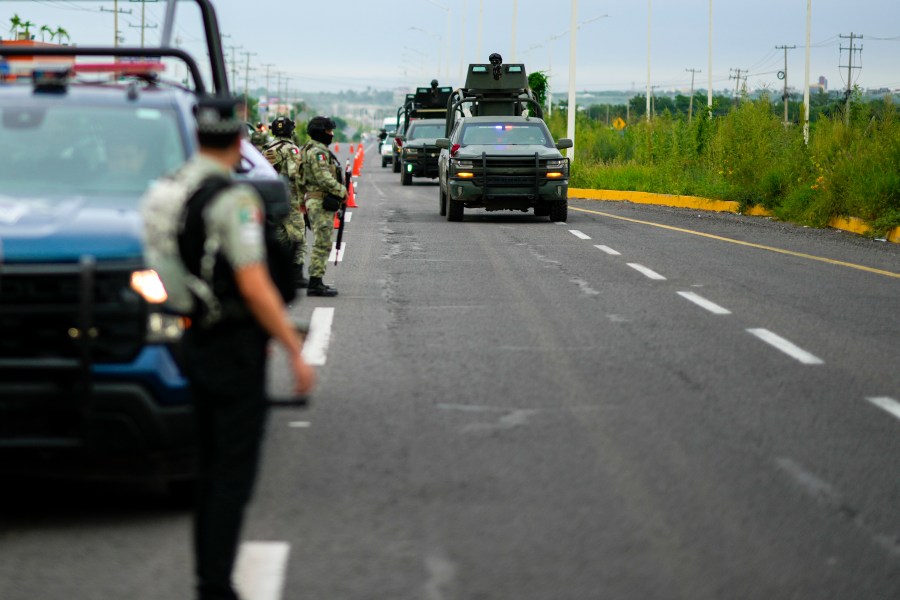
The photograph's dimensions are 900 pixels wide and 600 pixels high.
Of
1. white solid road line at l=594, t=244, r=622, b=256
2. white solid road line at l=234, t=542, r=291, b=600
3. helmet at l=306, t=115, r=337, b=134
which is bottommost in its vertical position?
white solid road line at l=234, t=542, r=291, b=600

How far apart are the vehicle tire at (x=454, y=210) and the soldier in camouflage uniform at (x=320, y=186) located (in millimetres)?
11279

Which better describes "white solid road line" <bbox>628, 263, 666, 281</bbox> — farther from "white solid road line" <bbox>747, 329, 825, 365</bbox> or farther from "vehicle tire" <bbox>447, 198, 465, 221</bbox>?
"vehicle tire" <bbox>447, 198, 465, 221</bbox>

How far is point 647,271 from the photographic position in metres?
16.0

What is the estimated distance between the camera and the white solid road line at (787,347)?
9922 millimetres

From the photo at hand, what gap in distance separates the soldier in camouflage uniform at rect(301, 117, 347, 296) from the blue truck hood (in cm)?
733

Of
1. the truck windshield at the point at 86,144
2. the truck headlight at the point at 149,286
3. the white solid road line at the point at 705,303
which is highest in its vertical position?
the truck windshield at the point at 86,144

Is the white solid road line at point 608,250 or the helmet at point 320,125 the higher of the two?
the helmet at point 320,125

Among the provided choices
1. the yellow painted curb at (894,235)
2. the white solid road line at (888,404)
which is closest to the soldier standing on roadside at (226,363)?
the white solid road line at (888,404)

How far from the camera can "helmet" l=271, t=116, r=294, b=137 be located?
14656 millimetres

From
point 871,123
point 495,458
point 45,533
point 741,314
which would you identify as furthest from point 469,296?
point 871,123

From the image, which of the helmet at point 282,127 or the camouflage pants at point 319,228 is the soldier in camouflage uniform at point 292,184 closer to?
the helmet at point 282,127

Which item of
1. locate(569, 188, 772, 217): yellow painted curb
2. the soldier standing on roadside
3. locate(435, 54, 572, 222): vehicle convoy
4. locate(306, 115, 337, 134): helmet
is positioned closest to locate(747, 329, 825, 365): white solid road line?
locate(306, 115, 337, 134): helmet

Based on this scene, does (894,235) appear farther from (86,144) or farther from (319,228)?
(86,144)

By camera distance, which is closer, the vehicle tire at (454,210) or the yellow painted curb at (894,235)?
the yellow painted curb at (894,235)
